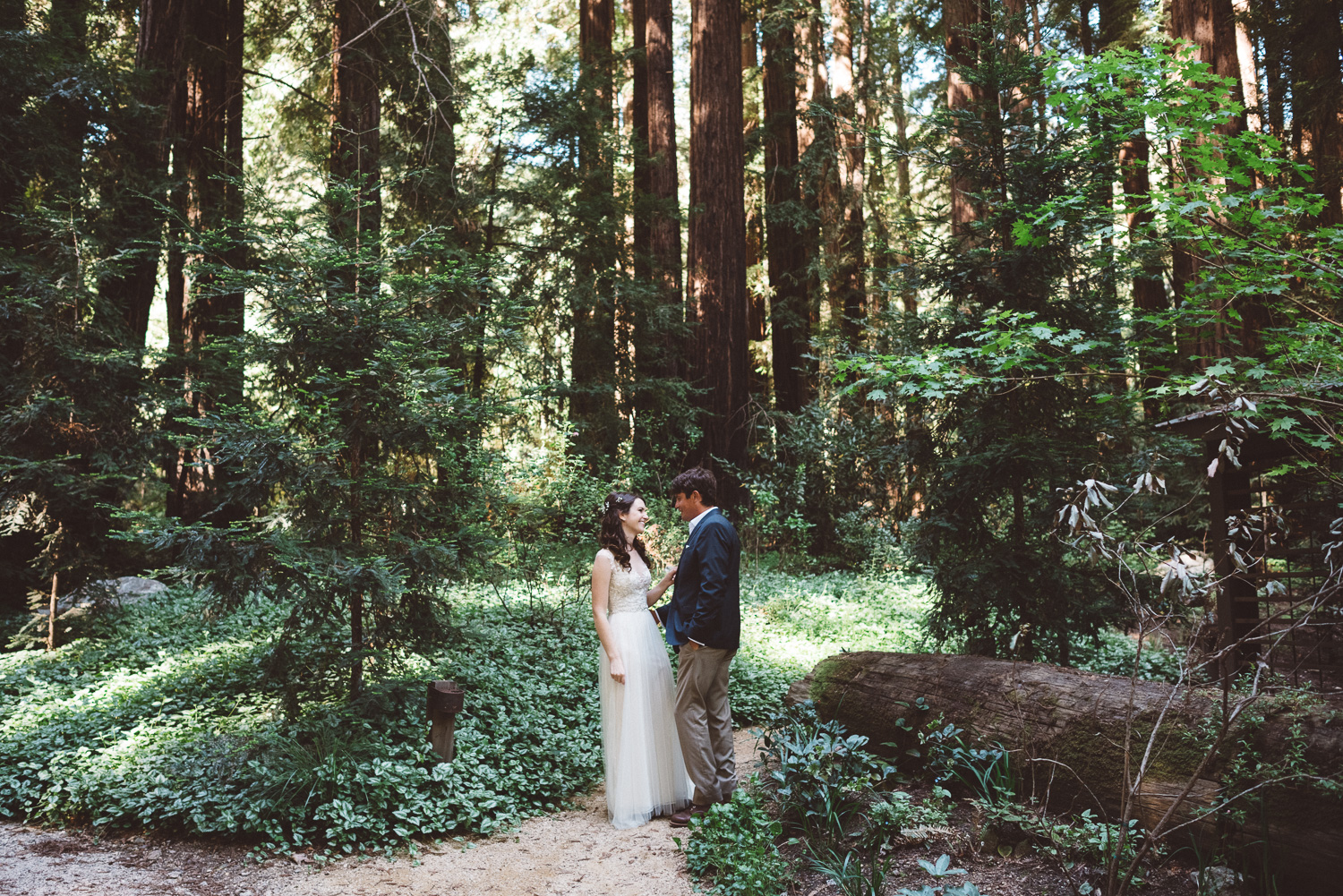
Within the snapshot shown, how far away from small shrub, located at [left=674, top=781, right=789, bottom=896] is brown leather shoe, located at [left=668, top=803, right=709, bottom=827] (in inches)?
5.6

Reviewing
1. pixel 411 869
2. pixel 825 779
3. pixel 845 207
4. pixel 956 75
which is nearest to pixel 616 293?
pixel 956 75

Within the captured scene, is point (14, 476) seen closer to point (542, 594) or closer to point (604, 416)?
point (542, 594)

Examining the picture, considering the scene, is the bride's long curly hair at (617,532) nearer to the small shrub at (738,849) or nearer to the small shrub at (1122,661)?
the small shrub at (738,849)

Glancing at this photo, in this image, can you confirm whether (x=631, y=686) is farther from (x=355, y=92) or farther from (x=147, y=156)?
(x=147, y=156)

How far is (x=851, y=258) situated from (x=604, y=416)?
23.1 feet

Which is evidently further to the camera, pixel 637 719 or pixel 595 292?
pixel 595 292

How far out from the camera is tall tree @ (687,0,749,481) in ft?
43.3

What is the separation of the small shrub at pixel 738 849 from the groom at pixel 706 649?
9.6 inches

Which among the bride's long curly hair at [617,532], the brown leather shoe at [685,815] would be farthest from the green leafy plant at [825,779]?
the bride's long curly hair at [617,532]

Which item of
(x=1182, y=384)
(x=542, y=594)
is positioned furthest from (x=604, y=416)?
(x=1182, y=384)

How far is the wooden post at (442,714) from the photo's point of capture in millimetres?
5715

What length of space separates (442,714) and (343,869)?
122 centimetres

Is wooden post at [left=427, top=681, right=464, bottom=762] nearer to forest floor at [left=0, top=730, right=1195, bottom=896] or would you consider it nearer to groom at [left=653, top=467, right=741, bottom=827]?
forest floor at [left=0, top=730, right=1195, bottom=896]

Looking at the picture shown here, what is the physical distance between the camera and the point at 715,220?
13195 millimetres
